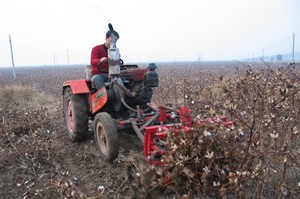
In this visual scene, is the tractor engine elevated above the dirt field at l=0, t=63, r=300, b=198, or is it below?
above

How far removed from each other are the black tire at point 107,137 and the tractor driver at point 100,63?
924 millimetres

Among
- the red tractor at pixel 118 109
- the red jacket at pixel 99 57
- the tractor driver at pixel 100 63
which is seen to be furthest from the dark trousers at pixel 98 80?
the red jacket at pixel 99 57

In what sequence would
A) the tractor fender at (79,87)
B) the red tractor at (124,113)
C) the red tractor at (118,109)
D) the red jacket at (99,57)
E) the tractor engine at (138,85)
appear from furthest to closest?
the red jacket at (99,57) → the tractor fender at (79,87) → the tractor engine at (138,85) → the red tractor at (118,109) → the red tractor at (124,113)

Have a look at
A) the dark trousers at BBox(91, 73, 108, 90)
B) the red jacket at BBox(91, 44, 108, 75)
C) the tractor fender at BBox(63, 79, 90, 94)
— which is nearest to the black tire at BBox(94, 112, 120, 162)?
the dark trousers at BBox(91, 73, 108, 90)

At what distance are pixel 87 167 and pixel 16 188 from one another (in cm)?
108

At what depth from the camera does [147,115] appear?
5223mm

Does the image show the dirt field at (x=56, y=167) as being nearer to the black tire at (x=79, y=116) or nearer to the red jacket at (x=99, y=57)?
the black tire at (x=79, y=116)

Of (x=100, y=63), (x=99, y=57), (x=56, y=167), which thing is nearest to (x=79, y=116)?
(x=100, y=63)

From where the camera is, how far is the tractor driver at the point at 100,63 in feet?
19.1

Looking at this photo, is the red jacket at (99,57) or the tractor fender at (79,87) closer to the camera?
the tractor fender at (79,87)

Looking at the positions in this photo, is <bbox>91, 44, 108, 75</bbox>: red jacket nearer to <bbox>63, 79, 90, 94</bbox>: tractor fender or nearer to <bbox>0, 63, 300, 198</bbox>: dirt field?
<bbox>63, 79, 90, 94</bbox>: tractor fender

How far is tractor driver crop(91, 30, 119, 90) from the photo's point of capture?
582cm

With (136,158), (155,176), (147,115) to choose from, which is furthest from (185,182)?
(147,115)

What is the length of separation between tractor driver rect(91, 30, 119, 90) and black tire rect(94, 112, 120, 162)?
0.92 metres
